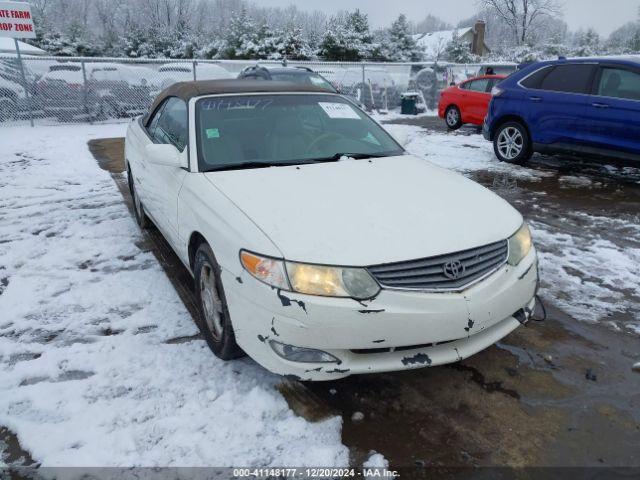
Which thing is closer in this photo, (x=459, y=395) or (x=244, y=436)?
(x=244, y=436)

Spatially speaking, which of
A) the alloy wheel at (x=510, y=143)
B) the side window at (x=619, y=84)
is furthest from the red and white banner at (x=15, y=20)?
the side window at (x=619, y=84)

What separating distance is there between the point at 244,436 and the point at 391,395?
82cm

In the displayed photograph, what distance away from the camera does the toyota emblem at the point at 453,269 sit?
92.4 inches

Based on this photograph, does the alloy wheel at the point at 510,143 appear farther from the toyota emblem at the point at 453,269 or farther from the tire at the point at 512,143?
the toyota emblem at the point at 453,269

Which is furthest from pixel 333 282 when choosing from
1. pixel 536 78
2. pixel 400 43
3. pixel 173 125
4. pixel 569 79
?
pixel 400 43

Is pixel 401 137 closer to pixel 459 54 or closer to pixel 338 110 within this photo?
pixel 338 110

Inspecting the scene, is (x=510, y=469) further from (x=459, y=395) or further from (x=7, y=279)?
(x=7, y=279)

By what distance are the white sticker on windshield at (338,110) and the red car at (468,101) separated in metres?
9.40

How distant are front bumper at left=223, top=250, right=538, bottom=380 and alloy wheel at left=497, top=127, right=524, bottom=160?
6393 mm

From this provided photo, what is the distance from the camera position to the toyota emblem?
92.4 inches

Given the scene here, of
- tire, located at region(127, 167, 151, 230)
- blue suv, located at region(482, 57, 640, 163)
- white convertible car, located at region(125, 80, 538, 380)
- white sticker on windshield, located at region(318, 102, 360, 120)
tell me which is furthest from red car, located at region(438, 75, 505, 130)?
white convertible car, located at region(125, 80, 538, 380)

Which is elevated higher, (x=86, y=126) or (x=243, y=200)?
(x=243, y=200)

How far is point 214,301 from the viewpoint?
2828 millimetres

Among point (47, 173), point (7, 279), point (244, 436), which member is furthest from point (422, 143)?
point (244, 436)
